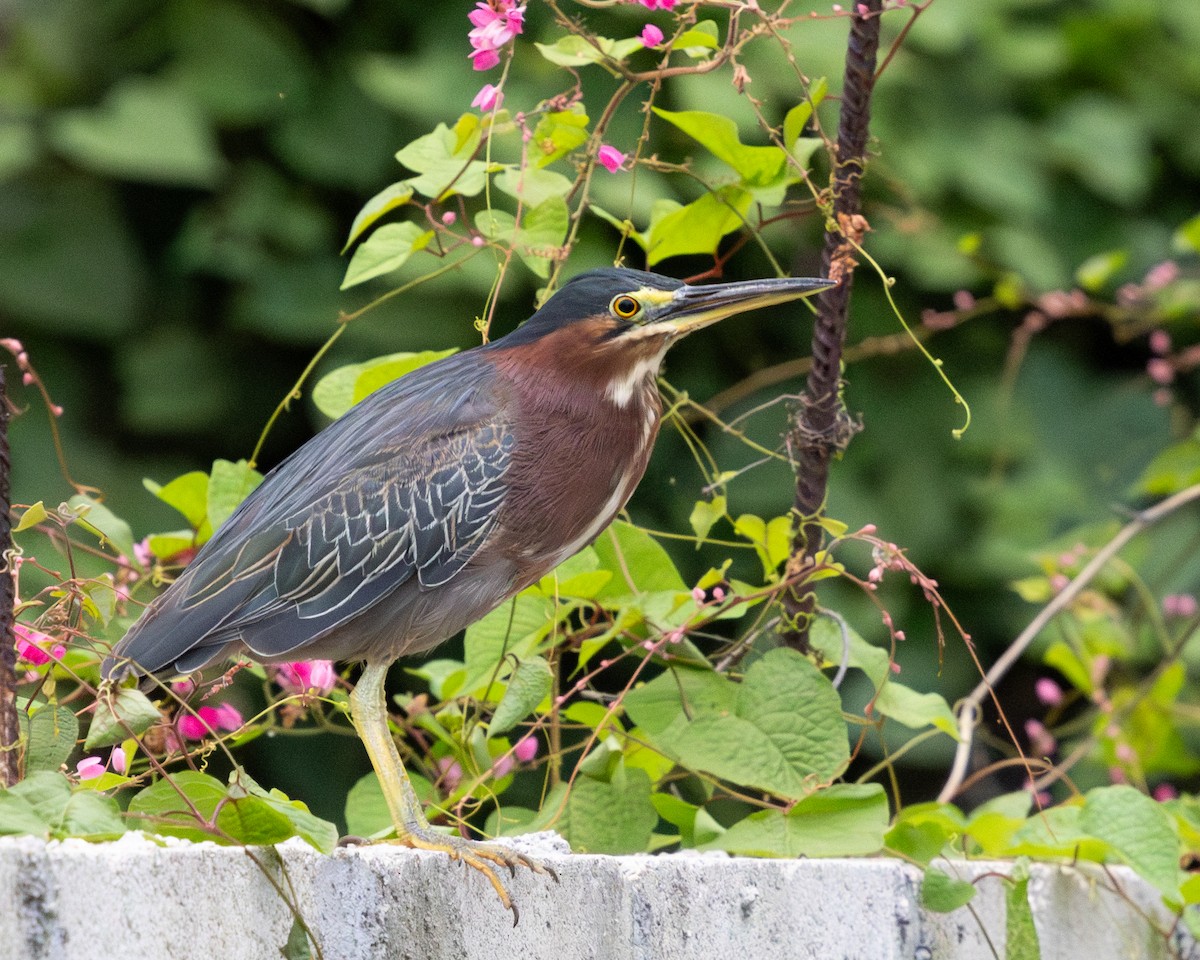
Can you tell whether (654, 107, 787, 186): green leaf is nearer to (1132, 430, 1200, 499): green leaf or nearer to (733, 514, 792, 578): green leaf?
(733, 514, 792, 578): green leaf

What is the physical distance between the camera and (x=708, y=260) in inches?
173

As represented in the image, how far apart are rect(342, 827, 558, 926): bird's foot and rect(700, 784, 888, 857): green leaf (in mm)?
448

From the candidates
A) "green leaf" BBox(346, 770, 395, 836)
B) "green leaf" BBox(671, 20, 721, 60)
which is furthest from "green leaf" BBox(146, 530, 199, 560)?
"green leaf" BBox(671, 20, 721, 60)

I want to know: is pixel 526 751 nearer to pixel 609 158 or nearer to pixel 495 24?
pixel 609 158

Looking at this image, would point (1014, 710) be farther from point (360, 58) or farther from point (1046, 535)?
point (360, 58)

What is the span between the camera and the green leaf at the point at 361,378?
7.82 feet

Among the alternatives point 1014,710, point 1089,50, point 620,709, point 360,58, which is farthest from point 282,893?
point 1089,50

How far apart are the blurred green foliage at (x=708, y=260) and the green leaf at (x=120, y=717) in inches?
69.0

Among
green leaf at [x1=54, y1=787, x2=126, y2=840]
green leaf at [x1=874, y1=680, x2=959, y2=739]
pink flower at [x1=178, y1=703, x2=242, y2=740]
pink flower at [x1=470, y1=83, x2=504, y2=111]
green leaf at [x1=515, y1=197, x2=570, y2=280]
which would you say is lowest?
pink flower at [x1=178, y1=703, x2=242, y2=740]

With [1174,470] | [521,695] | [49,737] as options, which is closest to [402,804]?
Result: [521,695]

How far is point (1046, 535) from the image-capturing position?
3.92 meters

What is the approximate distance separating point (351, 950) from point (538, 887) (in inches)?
11.6

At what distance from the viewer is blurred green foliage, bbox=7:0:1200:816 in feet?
10.9

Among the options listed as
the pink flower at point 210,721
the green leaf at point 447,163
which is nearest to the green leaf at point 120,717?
the pink flower at point 210,721
